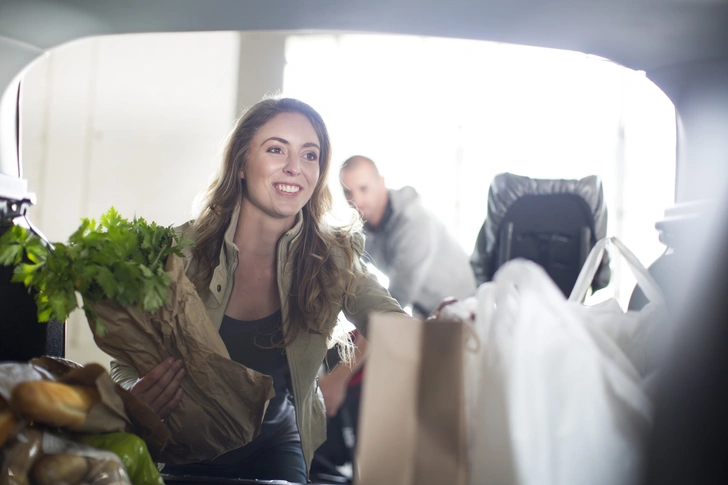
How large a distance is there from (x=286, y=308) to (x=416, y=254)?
1737 mm

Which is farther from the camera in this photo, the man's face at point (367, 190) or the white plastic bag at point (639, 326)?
the man's face at point (367, 190)

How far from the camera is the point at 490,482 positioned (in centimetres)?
72

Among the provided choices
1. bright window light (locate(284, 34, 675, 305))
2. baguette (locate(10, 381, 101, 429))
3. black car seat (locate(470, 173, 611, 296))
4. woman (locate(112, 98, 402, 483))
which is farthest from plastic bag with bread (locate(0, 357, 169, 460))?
bright window light (locate(284, 34, 675, 305))

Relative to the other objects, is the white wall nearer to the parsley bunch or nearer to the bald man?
the bald man

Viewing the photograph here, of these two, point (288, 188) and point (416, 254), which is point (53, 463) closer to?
point (288, 188)

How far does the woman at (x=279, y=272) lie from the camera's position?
1.30 metres

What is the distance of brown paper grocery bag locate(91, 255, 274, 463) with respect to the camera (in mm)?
873

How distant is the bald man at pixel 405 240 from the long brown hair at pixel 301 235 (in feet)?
4.81

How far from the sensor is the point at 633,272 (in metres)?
0.87

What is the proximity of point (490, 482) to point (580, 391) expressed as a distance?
0.15 m

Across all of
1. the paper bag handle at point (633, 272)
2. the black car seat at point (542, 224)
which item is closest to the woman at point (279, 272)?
the paper bag handle at point (633, 272)

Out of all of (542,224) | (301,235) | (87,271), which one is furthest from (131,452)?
(542,224)

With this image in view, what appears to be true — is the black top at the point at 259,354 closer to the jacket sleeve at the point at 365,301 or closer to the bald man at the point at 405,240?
the jacket sleeve at the point at 365,301

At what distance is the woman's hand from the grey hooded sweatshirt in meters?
1.96
